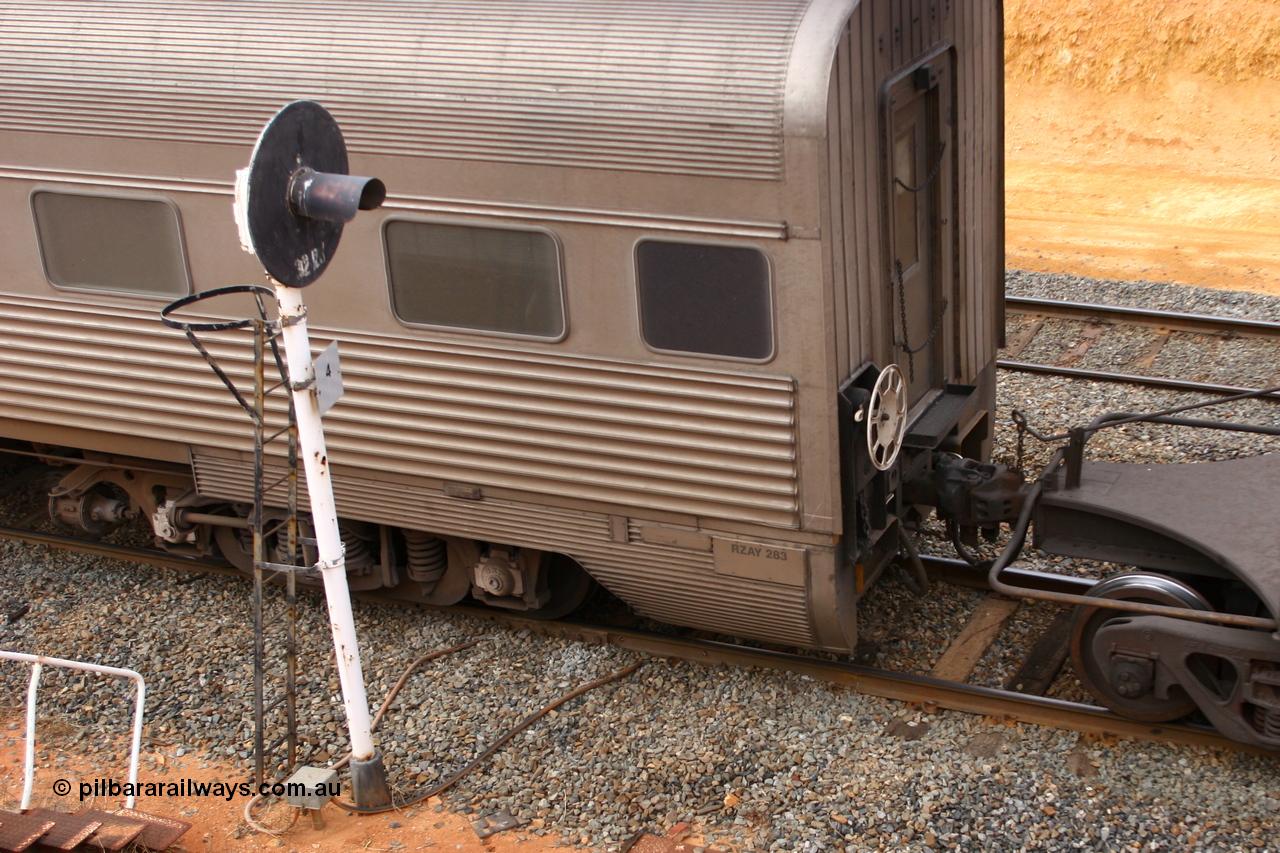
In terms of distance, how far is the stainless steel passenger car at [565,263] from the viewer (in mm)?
6625

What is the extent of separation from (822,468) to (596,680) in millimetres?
Result: 1893

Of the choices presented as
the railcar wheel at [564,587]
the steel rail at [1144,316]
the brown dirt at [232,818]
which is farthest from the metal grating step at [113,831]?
the steel rail at [1144,316]

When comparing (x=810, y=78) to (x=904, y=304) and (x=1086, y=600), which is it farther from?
(x=1086, y=600)

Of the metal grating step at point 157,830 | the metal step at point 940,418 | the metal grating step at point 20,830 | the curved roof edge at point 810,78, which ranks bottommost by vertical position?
the metal grating step at point 157,830

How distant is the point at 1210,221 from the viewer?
16875 mm

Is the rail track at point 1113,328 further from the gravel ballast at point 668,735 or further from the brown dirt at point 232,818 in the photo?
the brown dirt at point 232,818

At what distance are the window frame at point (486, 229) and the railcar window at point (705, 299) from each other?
1.33 feet

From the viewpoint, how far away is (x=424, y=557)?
8.48m

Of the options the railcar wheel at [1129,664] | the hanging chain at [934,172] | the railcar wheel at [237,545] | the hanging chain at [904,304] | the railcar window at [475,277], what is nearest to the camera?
the railcar wheel at [1129,664]

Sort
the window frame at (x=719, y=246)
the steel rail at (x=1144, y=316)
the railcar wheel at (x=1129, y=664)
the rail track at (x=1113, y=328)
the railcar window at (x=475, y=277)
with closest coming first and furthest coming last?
the window frame at (x=719, y=246) → the railcar wheel at (x=1129, y=664) → the railcar window at (x=475, y=277) → the rail track at (x=1113, y=328) → the steel rail at (x=1144, y=316)

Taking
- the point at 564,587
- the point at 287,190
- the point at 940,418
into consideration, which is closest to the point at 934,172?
the point at 940,418

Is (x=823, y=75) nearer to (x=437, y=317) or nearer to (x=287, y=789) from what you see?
(x=437, y=317)

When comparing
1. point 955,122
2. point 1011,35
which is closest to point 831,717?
point 955,122

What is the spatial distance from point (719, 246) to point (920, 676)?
102 inches
